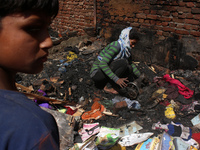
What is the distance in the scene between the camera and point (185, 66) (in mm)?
4004

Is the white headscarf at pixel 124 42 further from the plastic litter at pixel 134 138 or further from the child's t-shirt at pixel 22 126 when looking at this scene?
the child's t-shirt at pixel 22 126

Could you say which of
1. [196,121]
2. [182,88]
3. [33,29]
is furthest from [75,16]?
[33,29]

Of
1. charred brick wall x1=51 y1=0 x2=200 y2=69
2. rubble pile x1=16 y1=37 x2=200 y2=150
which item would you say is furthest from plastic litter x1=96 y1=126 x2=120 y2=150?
charred brick wall x1=51 y1=0 x2=200 y2=69

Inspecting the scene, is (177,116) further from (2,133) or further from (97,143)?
(2,133)

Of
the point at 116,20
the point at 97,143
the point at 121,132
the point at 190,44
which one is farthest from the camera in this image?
the point at 116,20

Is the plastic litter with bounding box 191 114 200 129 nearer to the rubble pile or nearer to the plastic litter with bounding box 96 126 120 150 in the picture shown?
the rubble pile

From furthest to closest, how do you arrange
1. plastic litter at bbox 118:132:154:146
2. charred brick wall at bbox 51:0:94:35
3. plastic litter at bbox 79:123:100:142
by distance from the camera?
charred brick wall at bbox 51:0:94:35, plastic litter at bbox 79:123:100:142, plastic litter at bbox 118:132:154:146

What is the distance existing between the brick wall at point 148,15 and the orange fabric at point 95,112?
2592 millimetres

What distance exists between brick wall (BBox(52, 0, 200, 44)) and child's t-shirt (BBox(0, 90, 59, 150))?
13.6 feet

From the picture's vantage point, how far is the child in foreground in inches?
19.6

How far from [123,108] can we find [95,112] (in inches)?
23.3

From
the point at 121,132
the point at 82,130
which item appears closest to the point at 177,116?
the point at 121,132

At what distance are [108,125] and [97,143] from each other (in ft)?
1.75

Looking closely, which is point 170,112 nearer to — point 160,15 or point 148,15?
point 160,15
